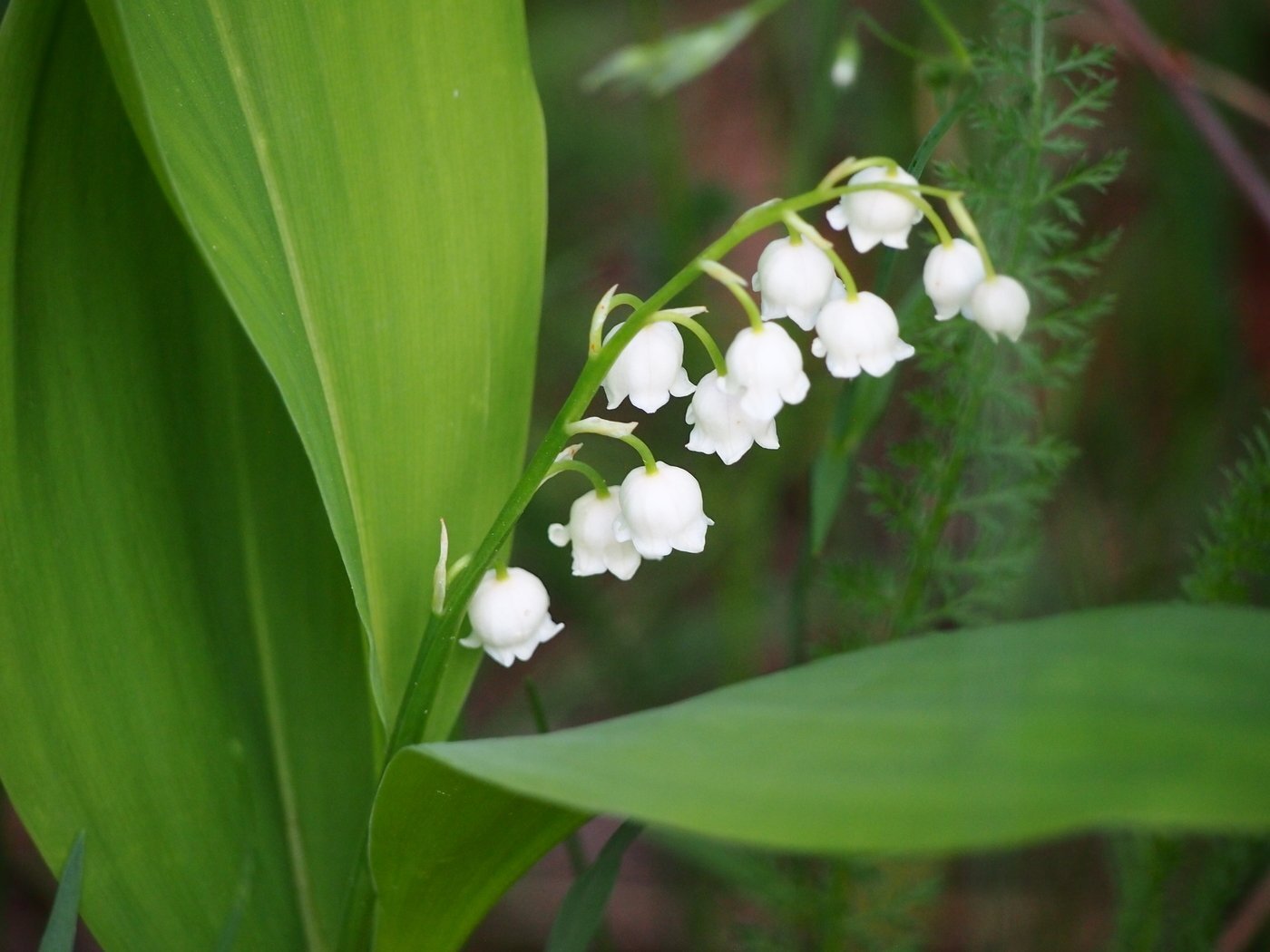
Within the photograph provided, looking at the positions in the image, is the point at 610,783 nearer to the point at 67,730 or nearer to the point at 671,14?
the point at 67,730

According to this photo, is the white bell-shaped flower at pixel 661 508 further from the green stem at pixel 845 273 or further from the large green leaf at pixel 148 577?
the large green leaf at pixel 148 577

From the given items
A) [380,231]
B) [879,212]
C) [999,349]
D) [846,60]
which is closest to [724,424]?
[879,212]

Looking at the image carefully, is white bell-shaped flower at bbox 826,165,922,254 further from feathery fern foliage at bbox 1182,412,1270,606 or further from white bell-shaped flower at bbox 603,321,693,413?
feathery fern foliage at bbox 1182,412,1270,606

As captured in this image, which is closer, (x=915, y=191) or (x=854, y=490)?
(x=915, y=191)

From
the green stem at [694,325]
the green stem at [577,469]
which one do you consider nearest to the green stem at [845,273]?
the green stem at [694,325]

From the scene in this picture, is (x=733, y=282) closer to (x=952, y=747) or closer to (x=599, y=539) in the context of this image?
(x=599, y=539)

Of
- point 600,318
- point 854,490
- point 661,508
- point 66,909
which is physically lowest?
point 854,490

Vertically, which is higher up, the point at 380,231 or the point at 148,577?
the point at 380,231

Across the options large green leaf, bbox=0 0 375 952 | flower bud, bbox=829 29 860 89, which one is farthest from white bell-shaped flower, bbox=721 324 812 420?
flower bud, bbox=829 29 860 89
